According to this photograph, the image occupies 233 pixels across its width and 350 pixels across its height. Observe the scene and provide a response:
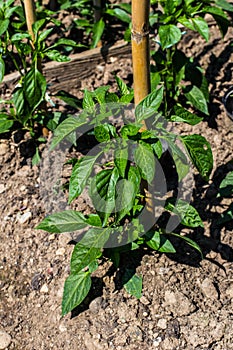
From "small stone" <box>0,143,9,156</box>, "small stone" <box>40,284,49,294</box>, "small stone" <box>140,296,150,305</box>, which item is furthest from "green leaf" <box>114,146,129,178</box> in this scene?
"small stone" <box>0,143,9,156</box>

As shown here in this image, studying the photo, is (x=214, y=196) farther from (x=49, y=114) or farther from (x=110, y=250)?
(x=49, y=114)

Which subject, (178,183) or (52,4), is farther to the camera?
(52,4)

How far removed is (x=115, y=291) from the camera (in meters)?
2.46

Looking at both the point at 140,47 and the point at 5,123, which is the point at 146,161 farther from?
the point at 5,123

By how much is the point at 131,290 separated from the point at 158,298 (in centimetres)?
13

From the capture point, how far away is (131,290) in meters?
2.39

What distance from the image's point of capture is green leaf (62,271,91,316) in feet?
7.52

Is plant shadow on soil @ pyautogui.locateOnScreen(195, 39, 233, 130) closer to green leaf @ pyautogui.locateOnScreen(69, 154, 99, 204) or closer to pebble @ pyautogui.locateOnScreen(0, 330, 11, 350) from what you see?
green leaf @ pyautogui.locateOnScreen(69, 154, 99, 204)

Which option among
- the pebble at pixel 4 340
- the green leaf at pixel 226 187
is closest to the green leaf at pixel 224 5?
the green leaf at pixel 226 187

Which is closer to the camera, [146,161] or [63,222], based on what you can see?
[146,161]

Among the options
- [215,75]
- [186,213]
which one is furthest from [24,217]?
[215,75]

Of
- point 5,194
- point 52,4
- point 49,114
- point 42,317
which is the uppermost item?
point 52,4

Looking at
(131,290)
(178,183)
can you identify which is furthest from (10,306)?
(178,183)

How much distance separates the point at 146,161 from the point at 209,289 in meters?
0.75
